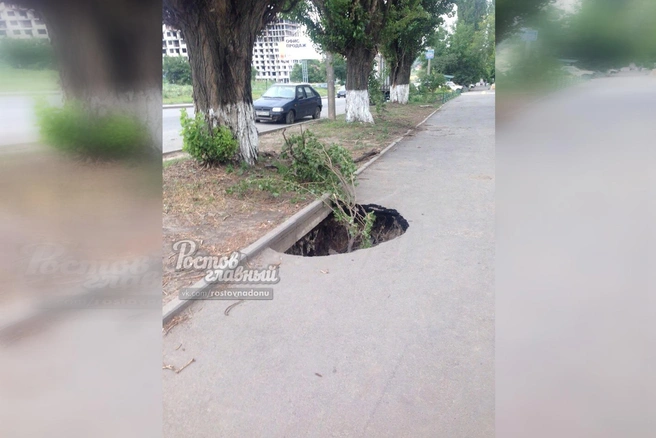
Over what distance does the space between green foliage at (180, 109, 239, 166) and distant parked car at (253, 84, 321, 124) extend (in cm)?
782

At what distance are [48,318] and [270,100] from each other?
1315cm

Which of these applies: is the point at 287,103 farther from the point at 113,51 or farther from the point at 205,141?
the point at 113,51

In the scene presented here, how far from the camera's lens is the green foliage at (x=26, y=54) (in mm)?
1810

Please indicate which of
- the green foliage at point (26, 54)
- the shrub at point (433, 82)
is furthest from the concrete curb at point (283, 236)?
the shrub at point (433, 82)

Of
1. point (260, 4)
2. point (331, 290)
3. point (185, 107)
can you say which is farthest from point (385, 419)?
point (260, 4)

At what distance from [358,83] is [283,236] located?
384 inches

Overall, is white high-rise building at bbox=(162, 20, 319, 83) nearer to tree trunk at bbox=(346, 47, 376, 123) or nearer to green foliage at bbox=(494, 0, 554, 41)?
tree trunk at bbox=(346, 47, 376, 123)

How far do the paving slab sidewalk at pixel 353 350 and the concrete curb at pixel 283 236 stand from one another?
0.41 feet

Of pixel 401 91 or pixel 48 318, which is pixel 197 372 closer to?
pixel 48 318

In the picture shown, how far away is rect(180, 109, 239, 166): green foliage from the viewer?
237 inches

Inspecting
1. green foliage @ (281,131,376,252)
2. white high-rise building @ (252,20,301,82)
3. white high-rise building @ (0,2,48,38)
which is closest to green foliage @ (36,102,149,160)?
white high-rise building @ (0,2,48,38)

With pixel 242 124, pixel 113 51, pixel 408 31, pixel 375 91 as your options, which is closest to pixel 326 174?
pixel 242 124

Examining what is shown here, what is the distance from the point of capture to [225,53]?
610 cm

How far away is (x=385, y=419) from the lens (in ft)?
6.72
